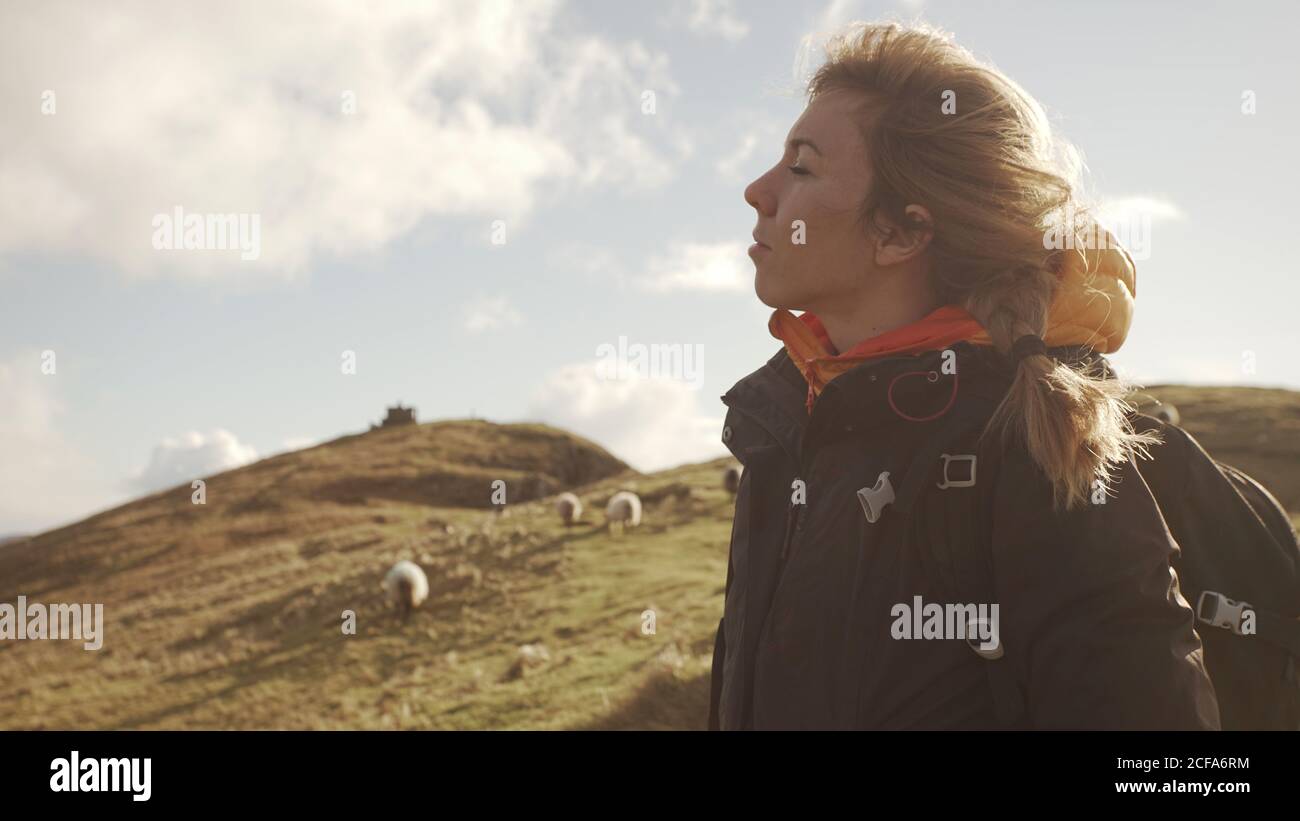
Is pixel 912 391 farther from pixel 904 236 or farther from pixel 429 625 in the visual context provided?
pixel 429 625

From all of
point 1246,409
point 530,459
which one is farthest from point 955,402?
point 530,459

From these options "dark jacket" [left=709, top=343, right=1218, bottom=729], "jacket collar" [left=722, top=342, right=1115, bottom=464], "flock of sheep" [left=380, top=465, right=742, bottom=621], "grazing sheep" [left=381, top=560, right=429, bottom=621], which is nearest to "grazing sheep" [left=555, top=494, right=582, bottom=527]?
"flock of sheep" [left=380, top=465, right=742, bottom=621]

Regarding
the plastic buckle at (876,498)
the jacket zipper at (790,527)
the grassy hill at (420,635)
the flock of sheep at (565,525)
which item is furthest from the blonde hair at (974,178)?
the flock of sheep at (565,525)

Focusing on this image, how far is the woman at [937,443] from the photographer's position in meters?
2.30

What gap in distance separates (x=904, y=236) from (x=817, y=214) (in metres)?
0.30

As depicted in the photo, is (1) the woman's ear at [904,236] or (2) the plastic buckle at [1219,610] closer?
(2) the plastic buckle at [1219,610]

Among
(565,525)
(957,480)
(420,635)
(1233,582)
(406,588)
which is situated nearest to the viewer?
(957,480)

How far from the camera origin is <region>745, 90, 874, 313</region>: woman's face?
303 centimetres

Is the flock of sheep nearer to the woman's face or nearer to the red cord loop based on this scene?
the woman's face

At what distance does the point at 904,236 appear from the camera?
3016 millimetres

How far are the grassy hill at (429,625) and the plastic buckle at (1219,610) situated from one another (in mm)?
9415

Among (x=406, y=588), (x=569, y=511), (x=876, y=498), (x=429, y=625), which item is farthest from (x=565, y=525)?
(x=876, y=498)

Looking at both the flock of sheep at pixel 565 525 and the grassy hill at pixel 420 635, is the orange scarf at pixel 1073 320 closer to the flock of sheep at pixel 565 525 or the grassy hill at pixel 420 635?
the grassy hill at pixel 420 635

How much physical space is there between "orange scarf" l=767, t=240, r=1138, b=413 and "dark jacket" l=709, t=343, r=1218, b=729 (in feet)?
0.29
